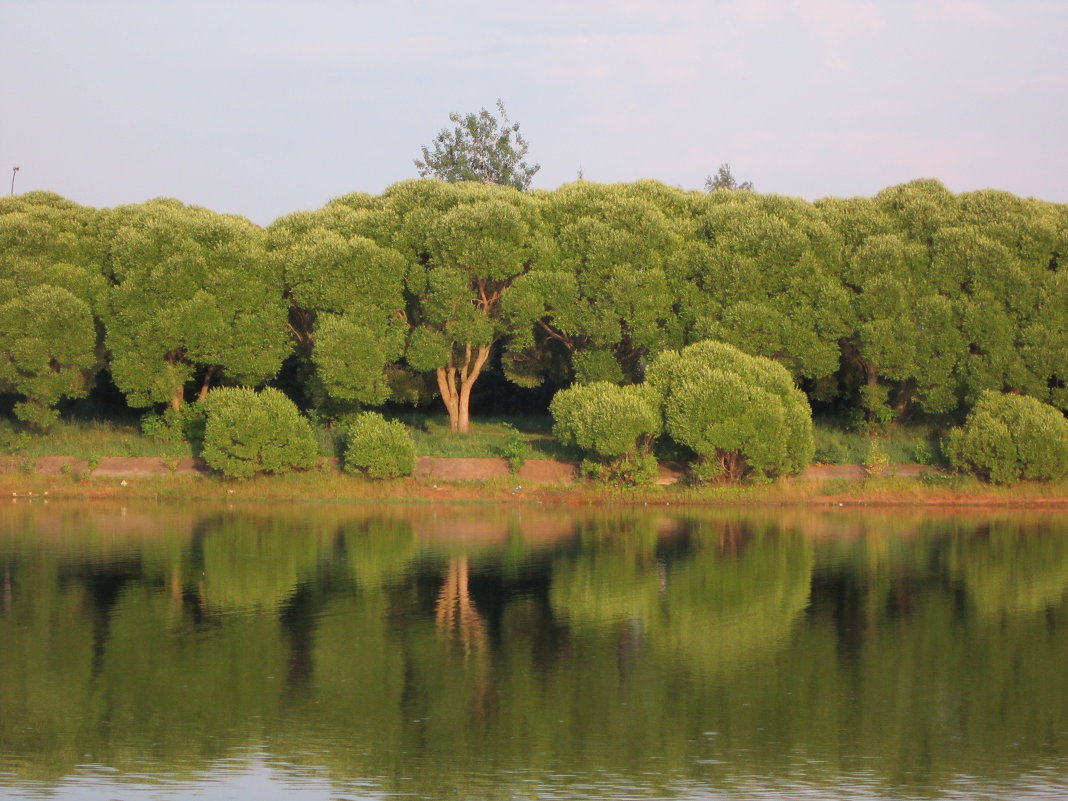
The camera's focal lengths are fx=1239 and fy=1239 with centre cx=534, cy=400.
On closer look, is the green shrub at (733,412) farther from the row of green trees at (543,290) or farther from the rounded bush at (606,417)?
the row of green trees at (543,290)

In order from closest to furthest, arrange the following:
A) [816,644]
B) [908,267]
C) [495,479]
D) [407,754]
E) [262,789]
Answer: [262,789], [407,754], [816,644], [495,479], [908,267]

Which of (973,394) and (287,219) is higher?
(287,219)

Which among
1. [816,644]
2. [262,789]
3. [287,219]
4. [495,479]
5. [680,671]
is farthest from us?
[287,219]

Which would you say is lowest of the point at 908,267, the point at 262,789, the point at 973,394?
the point at 262,789

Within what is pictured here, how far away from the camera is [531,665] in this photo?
21.2 m

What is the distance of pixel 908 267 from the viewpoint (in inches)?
1932

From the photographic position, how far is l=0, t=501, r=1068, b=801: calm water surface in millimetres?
15812

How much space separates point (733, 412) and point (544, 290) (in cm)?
1060

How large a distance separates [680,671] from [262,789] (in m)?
8.14

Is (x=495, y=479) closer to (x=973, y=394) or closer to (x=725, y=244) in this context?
(x=725, y=244)

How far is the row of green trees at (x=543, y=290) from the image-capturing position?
48.0 metres

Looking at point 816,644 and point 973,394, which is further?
point 973,394

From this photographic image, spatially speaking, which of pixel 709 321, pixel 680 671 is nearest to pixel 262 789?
pixel 680 671

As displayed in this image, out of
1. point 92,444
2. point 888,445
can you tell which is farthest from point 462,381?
point 888,445
